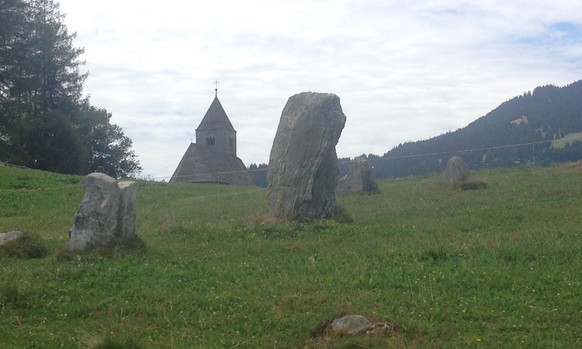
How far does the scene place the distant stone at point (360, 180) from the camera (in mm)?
31141

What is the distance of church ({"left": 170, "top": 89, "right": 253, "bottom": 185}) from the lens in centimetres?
7162

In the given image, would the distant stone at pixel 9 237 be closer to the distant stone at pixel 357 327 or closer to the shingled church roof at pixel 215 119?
the distant stone at pixel 357 327

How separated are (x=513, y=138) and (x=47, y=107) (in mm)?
46004

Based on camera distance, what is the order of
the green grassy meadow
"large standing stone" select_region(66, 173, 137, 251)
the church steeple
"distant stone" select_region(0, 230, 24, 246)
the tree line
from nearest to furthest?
1. the green grassy meadow
2. "large standing stone" select_region(66, 173, 137, 251)
3. "distant stone" select_region(0, 230, 24, 246)
4. the tree line
5. the church steeple

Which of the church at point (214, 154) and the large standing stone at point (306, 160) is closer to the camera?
the large standing stone at point (306, 160)

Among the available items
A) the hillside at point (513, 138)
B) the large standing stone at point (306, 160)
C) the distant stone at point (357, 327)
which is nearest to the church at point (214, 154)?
the hillside at point (513, 138)

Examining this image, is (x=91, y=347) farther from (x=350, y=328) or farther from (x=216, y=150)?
(x=216, y=150)

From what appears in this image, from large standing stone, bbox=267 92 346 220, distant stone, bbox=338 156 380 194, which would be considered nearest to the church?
distant stone, bbox=338 156 380 194

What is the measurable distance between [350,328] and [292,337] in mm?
764

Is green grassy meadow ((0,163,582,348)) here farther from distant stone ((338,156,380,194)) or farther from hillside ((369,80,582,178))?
hillside ((369,80,582,178))

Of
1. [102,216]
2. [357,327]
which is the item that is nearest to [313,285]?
[357,327]

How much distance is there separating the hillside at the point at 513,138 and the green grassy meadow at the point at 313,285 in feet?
113

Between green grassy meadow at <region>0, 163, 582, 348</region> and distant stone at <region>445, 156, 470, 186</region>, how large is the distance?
316 inches

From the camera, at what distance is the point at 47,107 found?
6175 cm
